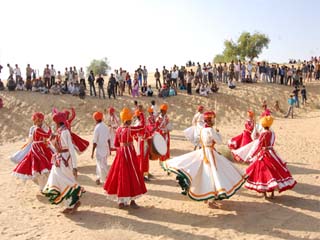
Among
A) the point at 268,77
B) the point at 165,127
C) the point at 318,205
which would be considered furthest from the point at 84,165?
the point at 268,77

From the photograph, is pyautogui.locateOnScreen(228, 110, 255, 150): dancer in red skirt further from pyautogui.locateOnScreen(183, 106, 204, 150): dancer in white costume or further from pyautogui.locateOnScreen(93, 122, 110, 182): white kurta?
pyautogui.locateOnScreen(93, 122, 110, 182): white kurta

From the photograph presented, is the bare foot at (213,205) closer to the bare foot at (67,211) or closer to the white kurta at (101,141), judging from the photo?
the bare foot at (67,211)

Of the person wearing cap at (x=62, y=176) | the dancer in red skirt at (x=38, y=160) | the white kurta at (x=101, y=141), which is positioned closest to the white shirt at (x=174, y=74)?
the white kurta at (x=101, y=141)

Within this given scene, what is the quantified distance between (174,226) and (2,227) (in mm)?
3493

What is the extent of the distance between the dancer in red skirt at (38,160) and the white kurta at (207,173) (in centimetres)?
312

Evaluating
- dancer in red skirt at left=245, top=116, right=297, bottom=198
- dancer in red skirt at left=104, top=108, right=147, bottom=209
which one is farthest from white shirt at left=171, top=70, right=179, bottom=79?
dancer in red skirt at left=104, top=108, right=147, bottom=209

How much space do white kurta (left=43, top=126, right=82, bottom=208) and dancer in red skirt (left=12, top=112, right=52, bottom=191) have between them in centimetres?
126

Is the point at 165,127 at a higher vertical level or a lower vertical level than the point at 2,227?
higher

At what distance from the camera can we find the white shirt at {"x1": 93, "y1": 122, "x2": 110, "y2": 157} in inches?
433

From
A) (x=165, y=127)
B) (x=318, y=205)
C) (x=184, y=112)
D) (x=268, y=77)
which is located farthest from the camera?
(x=268, y=77)

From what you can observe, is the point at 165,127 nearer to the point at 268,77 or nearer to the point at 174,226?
the point at 174,226

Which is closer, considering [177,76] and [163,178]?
[163,178]

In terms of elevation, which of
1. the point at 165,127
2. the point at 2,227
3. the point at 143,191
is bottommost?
the point at 2,227

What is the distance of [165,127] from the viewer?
13.3 m
